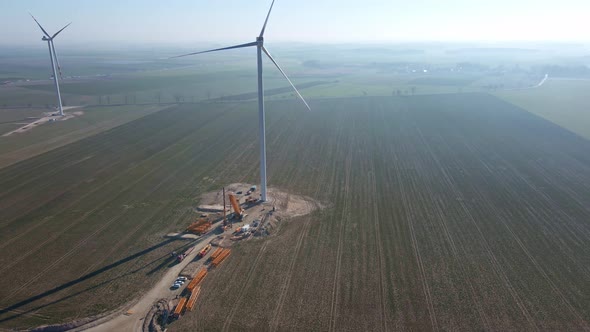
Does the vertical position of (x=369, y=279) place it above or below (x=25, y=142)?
below

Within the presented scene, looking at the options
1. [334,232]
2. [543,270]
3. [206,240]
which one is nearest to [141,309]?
[206,240]

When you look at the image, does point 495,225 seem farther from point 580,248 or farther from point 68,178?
point 68,178

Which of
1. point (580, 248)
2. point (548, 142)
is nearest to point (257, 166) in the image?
point (580, 248)

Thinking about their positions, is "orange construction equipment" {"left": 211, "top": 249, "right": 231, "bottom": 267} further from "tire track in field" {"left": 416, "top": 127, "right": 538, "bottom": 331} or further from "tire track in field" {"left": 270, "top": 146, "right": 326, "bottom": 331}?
"tire track in field" {"left": 416, "top": 127, "right": 538, "bottom": 331}

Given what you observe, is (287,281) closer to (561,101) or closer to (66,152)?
(66,152)

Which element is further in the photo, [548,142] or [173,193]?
[548,142]

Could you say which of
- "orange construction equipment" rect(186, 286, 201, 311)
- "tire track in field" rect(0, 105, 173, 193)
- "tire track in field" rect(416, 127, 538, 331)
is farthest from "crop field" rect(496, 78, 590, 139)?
"tire track in field" rect(0, 105, 173, 193)
